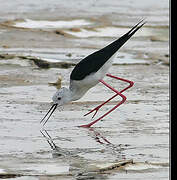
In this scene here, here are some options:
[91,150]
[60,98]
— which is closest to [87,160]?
[91,150]

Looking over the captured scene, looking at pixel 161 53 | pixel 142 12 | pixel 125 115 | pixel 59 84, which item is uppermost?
pixel 142 12

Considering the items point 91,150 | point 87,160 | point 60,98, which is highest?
point 60,98

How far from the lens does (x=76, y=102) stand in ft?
30.3

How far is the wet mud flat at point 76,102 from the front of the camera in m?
6.11

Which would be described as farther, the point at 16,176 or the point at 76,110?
the point at 76,110

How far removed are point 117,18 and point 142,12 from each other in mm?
Result: 1417

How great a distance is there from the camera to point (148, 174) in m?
5.84

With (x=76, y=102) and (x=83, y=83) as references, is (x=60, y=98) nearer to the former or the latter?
(x=83, y=83)

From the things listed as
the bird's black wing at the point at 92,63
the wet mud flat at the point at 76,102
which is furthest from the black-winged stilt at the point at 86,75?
the wet mud flat at the point at 76,102

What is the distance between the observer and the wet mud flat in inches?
241

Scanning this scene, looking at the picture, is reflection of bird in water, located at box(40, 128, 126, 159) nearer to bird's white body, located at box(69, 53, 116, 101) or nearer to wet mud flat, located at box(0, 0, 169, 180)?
wet mud flat, located at box(0, 0, 169, 180)

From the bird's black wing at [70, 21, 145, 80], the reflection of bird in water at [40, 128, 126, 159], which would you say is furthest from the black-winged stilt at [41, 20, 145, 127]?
the reflection of bird in water at [40, 128, 126, 159]

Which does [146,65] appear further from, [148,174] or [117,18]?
[148,174]
